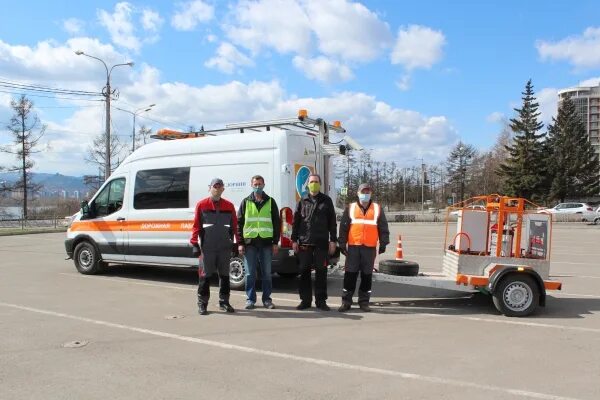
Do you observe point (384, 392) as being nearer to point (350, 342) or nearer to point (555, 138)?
point (350, 342)

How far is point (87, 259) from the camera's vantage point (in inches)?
458

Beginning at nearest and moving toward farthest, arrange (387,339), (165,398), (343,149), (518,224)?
(165,398), (387,339), (518,224), (343,149)

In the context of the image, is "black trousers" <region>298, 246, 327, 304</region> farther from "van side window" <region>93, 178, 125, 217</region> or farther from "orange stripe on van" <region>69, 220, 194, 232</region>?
"van side window" <region>93, 178, 125, 217</region>

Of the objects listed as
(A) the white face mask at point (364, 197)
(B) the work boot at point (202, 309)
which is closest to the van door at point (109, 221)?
(B) the work boot at point (202, 309)

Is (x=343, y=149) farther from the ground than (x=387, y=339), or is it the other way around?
(x=343, y=149)

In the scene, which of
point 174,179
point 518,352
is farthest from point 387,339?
point 174,179

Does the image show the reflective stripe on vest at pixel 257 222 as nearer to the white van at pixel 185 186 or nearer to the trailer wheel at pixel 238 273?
the white van at pixel 185 186

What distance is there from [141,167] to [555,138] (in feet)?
233

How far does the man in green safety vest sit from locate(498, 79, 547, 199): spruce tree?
201ft

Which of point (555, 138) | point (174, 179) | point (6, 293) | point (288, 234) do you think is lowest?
point (6, 293)

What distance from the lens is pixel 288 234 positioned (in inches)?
355

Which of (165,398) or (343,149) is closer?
(165,398)

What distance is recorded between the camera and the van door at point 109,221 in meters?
10.9

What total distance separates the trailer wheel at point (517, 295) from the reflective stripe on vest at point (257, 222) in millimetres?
3368
